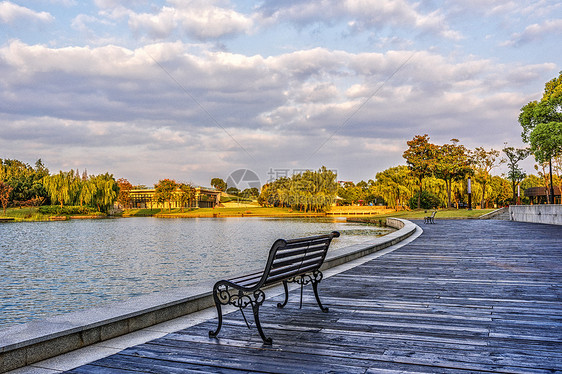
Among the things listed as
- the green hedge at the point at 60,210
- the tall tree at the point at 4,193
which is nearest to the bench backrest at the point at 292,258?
the green hedge at the point at 60,210

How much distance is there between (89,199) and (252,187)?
103 metres

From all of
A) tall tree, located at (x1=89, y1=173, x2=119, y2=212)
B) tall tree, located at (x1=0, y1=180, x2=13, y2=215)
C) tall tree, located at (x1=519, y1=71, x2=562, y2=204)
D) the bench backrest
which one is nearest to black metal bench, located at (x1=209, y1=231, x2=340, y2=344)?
the bench backrest

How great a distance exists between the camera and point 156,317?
16.0 ft

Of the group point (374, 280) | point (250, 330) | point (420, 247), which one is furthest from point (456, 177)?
point (250, 330)

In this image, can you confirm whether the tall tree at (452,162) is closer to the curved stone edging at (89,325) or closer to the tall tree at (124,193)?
the curved stone edging at (89,325)

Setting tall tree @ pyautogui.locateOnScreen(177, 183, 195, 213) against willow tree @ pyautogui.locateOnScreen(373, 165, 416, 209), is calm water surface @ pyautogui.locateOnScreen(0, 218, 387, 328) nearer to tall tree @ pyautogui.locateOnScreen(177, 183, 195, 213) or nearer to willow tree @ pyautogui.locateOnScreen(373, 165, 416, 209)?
willow tree @ pyautogui.locateOnScreen(373, 165, 416, 209)

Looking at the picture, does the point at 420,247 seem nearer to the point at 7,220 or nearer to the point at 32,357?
the point at 32,357

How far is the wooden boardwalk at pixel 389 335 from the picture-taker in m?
3.56

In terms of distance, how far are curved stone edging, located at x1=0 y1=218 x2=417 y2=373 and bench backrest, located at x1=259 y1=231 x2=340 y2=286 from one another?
136cm

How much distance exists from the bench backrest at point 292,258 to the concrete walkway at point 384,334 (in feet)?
1.90

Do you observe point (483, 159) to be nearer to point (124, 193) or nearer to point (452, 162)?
point (452, 162)

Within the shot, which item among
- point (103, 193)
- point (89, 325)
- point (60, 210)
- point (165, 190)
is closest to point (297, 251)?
point (89, 325)

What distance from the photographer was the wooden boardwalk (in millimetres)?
3559

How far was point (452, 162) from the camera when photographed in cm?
5359
